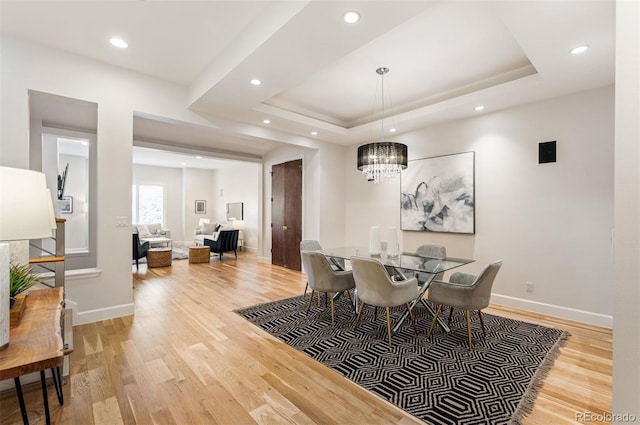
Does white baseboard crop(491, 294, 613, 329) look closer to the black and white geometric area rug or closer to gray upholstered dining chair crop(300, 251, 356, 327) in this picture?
the black and white geometric area rug

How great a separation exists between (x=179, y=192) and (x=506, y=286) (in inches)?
413

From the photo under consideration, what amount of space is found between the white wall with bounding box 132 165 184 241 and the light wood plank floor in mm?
7730

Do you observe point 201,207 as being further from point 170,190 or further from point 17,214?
point 17,214

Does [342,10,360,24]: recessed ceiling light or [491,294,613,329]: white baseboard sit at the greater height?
[342,10,360,24]: recessed ceiling light

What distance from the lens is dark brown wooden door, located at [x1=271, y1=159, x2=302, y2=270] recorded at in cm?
621

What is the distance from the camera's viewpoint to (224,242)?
7543mm

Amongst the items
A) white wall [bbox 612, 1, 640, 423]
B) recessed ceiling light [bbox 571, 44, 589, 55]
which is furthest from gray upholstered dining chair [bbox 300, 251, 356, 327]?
recessed ceiling light [bbox 571, 44, 589, 55]

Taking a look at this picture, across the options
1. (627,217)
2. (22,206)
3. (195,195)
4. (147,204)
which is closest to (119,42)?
(22,206)

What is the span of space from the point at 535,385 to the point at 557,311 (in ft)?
6.33

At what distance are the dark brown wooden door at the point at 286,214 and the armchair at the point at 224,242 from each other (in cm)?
141

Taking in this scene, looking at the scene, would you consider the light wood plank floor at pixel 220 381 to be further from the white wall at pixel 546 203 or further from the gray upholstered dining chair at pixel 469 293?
Result: the gray upholstered dining chair at pixel 469 293

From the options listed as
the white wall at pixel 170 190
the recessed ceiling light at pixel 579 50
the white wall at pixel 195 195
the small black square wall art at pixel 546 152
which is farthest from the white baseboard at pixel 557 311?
the white wall at pixel 170 190

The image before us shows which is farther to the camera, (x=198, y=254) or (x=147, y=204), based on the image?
(x=147, y=204)

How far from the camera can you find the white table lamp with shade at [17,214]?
119 cm
